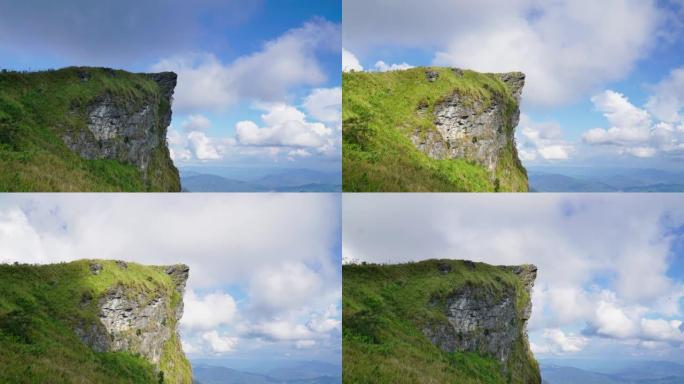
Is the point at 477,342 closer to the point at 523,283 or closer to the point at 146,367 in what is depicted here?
the point at 523,283

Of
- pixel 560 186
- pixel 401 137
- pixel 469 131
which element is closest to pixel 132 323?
pixel 401 137

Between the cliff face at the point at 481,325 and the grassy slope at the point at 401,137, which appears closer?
the grassy slope at the point at 401,137

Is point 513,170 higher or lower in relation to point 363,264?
higher

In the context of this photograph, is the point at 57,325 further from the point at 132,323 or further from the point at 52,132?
the point at 52,132

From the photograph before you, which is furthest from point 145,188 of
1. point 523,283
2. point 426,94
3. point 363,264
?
point 523,283

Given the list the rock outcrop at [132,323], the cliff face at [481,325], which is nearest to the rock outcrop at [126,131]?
the rock outcrop at [132,323]

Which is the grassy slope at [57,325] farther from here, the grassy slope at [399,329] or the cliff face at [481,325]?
the cliff face at [481,325]
